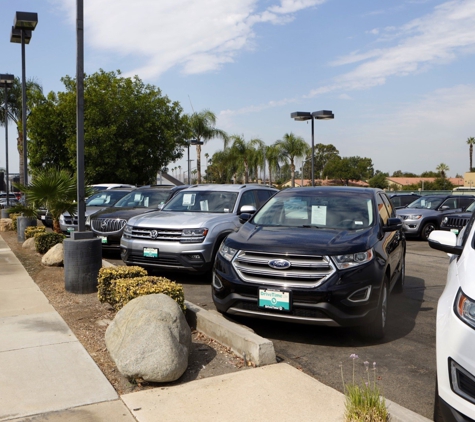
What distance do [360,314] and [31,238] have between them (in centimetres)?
1024

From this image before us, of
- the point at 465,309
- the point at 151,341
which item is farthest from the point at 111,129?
the point at 465,309

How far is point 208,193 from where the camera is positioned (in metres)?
9.95

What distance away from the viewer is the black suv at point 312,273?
5152mm

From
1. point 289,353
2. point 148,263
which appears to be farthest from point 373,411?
point 148,263

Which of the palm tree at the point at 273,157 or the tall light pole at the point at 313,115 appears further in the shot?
the palm tree at the point at 273,157

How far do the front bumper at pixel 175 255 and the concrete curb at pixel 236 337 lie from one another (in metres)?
2.22

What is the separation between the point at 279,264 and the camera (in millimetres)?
5301

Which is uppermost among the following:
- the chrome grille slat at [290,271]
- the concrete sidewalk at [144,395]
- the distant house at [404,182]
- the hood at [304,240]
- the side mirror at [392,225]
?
the distant house at [404,182]

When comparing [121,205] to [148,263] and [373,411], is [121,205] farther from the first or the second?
[373,411]

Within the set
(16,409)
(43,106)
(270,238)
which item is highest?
(43,106)

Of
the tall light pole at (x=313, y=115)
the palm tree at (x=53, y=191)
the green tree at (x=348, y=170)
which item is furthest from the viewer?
the green tree at (x=348, y=170)

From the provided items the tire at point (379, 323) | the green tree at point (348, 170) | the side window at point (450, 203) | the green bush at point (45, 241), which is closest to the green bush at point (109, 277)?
the tire at point (379, 323)

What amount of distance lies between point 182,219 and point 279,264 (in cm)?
361

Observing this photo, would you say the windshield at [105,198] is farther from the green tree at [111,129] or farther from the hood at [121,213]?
the green tree at [111,129]
